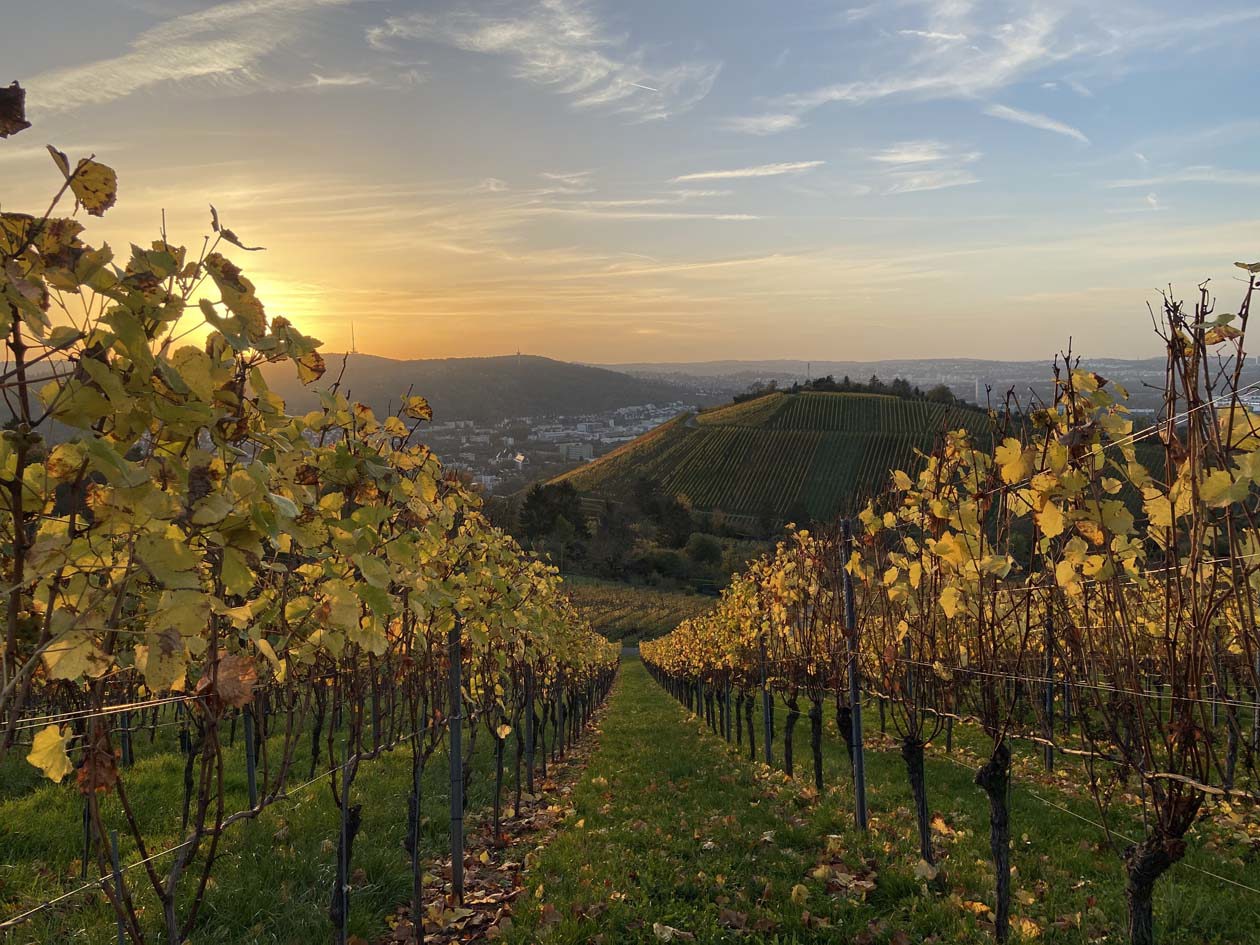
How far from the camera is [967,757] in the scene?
33.4 feet

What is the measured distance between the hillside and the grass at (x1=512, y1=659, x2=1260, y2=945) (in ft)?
246

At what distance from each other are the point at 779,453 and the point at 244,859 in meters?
94.0

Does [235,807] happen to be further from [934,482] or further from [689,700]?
[689,700]

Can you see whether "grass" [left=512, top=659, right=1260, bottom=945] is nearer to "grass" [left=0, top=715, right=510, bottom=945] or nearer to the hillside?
"grass" [left=0, top=715, right=510, bottom=945]

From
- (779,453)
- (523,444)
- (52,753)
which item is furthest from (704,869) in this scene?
(523,444)

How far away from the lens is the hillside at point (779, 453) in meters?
88.2

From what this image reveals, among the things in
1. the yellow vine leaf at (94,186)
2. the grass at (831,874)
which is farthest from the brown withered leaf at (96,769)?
the grass at (831,874)

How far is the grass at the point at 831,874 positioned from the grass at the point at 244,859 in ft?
4.05

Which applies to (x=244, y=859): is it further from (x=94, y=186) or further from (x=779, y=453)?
(x=779, y=453)

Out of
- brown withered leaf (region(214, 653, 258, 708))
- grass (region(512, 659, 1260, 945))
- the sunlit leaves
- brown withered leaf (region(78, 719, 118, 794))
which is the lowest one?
grass (region(512, 659, 1260, 945))

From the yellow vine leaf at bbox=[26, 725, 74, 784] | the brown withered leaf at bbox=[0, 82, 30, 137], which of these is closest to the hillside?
A: the yellow vine leaf at bbox=[26, 725, 74, 784]

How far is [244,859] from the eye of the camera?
5.61 m

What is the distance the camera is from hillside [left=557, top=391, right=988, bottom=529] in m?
88.2

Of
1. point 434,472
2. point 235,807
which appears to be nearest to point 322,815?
point 235,807
